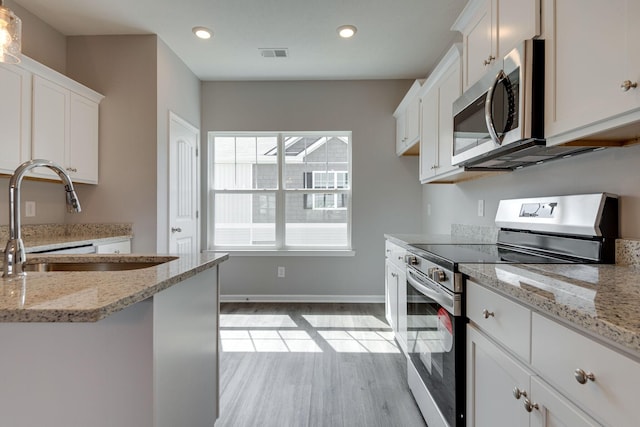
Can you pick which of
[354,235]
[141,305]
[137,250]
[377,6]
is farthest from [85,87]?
[354,235]

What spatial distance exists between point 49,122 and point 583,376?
10.9 ft

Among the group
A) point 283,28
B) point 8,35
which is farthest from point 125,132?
point 8,35

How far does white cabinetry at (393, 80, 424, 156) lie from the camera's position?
306 cm

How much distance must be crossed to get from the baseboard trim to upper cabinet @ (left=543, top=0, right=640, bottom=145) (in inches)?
116

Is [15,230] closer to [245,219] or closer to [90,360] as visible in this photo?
[90,360]

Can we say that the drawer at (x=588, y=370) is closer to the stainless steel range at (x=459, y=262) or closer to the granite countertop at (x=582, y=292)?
the granite countertop at (x=582, y=292)

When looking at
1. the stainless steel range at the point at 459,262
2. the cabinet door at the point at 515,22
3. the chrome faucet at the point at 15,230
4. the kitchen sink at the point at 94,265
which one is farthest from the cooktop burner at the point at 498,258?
the chrome faucet at the point at 15,230

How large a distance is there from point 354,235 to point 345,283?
22.8 inches

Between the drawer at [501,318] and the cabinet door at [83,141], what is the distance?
9.98 feet

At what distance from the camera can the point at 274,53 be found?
3277 mm

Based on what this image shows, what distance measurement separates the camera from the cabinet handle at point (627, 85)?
92 centimetres

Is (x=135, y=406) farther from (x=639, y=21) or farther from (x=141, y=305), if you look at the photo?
(x=639, y=21)

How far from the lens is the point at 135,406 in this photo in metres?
0.94

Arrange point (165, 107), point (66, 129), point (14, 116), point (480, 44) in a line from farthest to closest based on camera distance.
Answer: point (165, 107) < point (66, 129) < point (14, 116) < point (480, 44)
